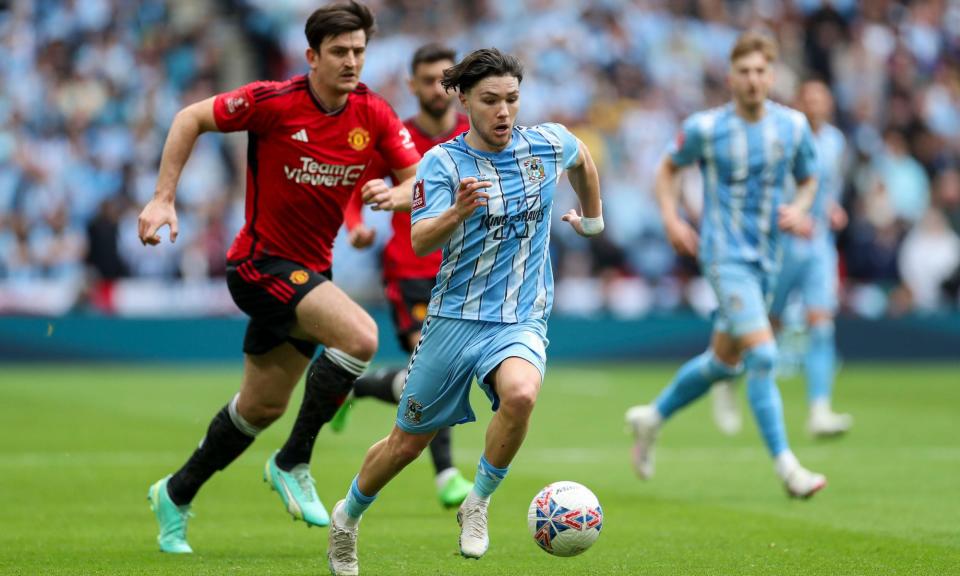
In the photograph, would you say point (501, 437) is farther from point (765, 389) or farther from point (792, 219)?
point (792, 219)

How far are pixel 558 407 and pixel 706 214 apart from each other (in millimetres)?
5767

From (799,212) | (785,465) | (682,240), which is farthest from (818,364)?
(785,465)

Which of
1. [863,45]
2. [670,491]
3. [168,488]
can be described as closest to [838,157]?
[670,491]

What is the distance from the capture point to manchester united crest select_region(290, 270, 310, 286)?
704 centimetres

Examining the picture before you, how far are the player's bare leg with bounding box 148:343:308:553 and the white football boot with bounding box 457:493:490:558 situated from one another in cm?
147

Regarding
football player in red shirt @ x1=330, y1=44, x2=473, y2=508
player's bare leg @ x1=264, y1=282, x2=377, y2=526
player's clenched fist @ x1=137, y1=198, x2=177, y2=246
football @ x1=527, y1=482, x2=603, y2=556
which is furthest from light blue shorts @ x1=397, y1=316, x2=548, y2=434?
football player in red shirt @ x1=330, y1=44, x2=473, y2=508

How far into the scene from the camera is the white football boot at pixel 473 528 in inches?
237

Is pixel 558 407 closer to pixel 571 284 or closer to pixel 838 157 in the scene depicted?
pixel 838 157

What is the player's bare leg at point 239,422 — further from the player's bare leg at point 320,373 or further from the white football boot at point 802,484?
the white football boot at point 802,484

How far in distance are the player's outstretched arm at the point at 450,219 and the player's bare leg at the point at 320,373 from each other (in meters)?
1.08

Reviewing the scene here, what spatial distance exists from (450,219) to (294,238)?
1740 millimetres

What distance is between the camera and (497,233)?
614 centimetres

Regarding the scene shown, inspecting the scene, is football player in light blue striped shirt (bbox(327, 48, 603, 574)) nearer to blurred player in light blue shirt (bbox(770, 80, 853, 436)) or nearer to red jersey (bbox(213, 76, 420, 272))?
red jersey (bbox(213, 76, 420, 272))

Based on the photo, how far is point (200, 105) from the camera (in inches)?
276
